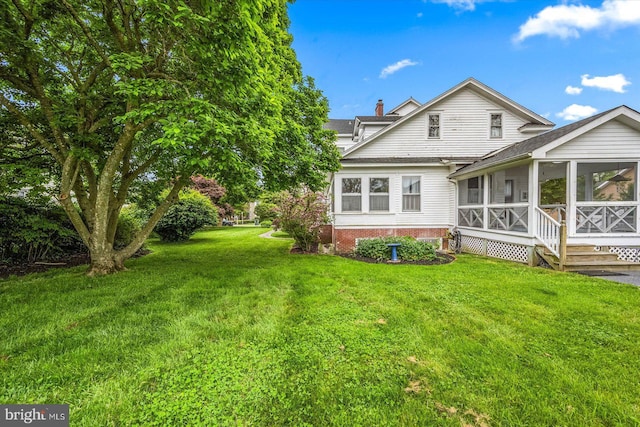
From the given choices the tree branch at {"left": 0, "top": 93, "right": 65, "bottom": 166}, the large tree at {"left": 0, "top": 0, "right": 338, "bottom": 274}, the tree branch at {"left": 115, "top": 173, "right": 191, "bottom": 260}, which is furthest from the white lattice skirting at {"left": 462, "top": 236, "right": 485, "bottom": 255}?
the tree branch at {"left": 0, "top": 93, "right": 65, "bottom": 166}

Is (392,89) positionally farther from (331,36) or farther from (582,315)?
(582,315)

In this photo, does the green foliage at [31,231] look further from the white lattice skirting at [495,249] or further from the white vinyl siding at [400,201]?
the white lattice skirting at [495,249]

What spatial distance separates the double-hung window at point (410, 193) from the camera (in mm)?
11281

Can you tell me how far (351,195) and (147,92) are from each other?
314 inches

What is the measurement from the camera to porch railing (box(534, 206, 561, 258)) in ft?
24.1

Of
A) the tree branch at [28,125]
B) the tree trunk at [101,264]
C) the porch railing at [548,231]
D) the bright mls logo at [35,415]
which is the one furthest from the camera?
the porch railing at [548,231]

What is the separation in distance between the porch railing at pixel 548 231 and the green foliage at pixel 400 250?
2976mm

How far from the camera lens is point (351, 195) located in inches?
440

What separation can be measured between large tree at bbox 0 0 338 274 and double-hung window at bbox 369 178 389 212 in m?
3.47

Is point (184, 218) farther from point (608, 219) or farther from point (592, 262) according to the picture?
point (608, 219)

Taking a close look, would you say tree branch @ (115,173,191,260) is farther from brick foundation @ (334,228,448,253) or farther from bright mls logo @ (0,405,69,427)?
brick foundation @ (334,228,448,253)

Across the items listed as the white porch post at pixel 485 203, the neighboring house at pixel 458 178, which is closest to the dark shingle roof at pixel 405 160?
the neighboring house at pixel 458 178

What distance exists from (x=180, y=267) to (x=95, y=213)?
2.43 meters

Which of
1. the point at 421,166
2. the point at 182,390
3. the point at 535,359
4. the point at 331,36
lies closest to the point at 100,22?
the point at 182,390
